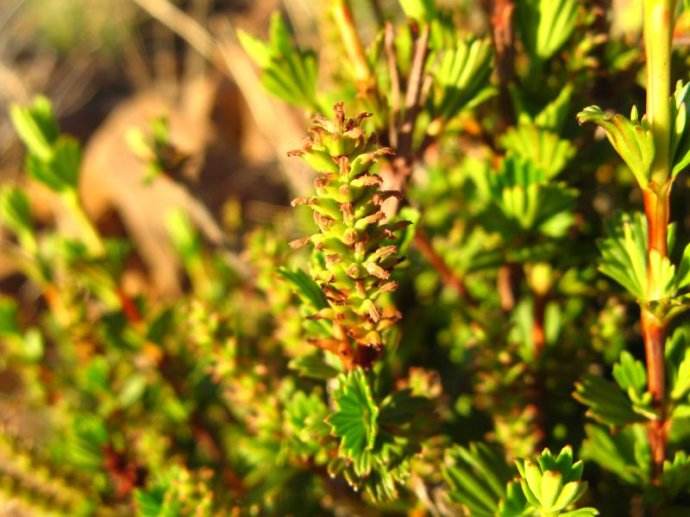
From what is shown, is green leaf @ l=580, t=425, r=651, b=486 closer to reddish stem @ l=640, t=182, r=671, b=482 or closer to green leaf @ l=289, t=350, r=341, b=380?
reddish stem @ l=640, t=182, r=671, b=482

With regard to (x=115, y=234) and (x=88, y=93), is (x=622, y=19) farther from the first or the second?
(x=88, y=93)

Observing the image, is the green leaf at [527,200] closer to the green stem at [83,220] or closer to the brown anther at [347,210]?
the brown anther at [347,210]

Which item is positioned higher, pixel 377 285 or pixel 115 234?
pixel 115 234

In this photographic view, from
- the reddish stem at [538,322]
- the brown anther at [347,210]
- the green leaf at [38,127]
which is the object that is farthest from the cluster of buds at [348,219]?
the green leaf at [38,127]

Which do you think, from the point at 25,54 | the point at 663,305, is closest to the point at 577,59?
the point at 663,305

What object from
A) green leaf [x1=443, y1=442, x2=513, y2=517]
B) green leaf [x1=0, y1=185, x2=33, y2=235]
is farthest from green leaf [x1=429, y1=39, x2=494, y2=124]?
green leaf [x1=0, y1=185, x2=33, y2=235]

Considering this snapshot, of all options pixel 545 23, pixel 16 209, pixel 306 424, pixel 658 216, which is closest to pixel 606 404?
pixel 658 216
